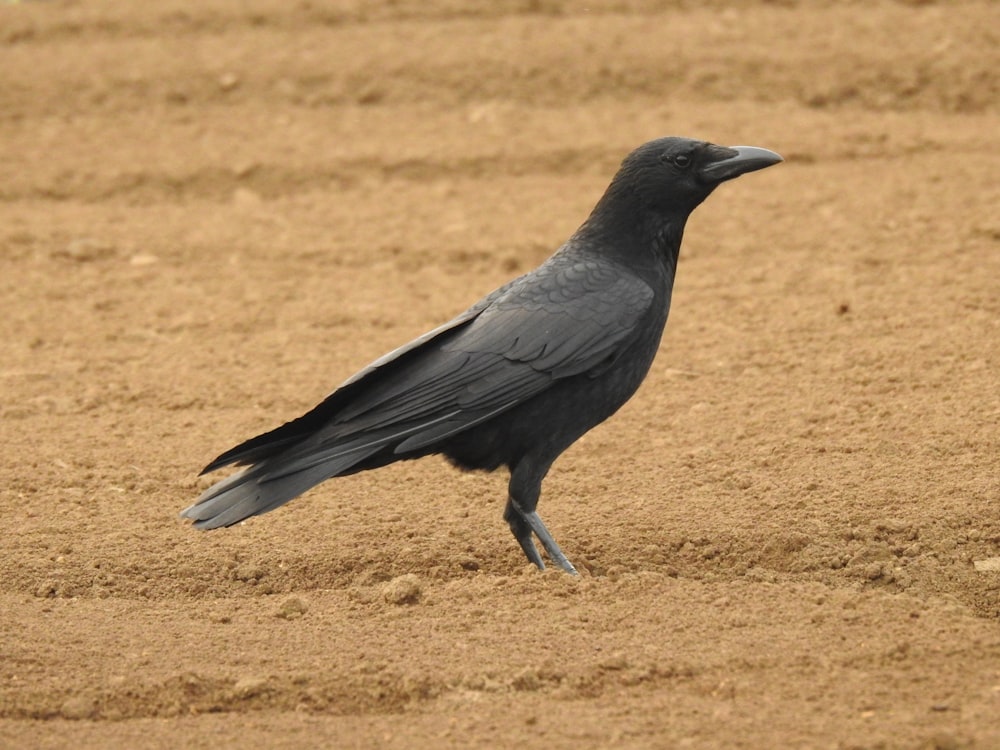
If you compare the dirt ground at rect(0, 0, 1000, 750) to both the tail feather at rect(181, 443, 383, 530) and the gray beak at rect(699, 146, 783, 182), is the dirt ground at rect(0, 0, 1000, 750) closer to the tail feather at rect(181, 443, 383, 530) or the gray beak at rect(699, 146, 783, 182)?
the tail feather at rect(181, 443, 383, 530)

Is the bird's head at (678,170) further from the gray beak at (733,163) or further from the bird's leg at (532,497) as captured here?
the bird's leg at (532,497)

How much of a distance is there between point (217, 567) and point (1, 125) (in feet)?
23.6

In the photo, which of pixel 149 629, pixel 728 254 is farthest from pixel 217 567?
pixel 728 254

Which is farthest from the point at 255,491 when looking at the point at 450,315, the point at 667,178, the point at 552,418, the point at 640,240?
the point at 450,315

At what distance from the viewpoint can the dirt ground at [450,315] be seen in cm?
444


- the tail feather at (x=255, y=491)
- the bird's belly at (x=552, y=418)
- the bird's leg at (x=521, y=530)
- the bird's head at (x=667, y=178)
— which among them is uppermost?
the bird's head at (x=667, y=178)

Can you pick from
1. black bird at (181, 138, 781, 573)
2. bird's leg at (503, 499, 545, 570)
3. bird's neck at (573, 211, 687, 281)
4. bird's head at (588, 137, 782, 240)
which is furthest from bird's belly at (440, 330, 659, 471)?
bird's head at (588, 137, 782, 240)

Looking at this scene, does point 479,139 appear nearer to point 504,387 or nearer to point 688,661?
point 504,387

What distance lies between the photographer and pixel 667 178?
5.58 meters

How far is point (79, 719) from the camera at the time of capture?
14.3 ft

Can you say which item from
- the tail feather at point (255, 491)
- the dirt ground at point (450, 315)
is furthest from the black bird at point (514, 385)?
the dirt ground at point (450, 315)

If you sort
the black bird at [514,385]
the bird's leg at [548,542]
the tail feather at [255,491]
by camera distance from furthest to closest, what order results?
the bird's leg at [548,542]
the black bird at [514,385]
the tail feather at [255,491]

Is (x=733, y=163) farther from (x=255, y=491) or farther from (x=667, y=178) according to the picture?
(x=255, y=491)

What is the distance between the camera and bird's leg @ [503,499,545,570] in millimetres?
5422
